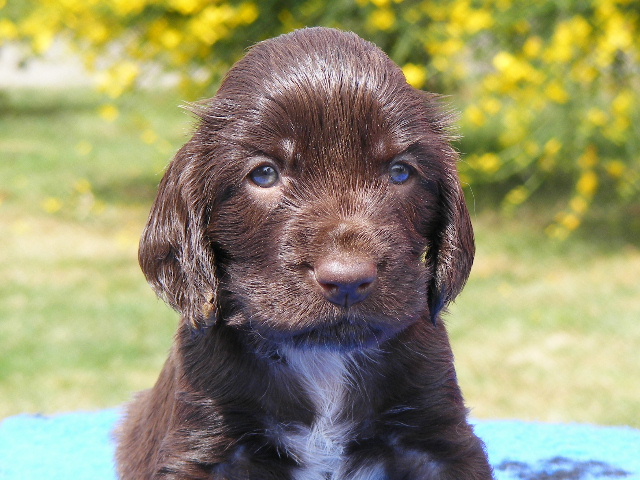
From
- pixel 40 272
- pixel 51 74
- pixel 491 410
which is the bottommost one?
pixel 491 410

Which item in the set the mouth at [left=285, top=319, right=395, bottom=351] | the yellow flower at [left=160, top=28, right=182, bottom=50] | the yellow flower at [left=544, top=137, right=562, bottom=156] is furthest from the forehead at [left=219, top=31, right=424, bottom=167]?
the yellow flower at [left=160, top=28, right=182, bottom=50]

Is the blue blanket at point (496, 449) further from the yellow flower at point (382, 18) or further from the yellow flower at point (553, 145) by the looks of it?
the yellow flower at point (382, 18)

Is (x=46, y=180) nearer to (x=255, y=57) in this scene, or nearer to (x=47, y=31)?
(x=47, y=31)

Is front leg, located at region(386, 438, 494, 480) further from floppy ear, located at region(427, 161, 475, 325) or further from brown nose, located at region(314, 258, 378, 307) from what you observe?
brown nose, located at region(314, 258, 378, 307)

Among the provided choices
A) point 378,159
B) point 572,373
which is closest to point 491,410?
point 572,373

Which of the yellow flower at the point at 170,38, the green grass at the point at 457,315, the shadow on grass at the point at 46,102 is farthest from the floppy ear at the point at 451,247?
the shadow on grass at the point at 46,102

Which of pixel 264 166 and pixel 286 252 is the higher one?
pixel 264 166

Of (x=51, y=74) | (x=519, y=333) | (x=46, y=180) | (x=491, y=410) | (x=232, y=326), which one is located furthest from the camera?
(x=51, y=74)
